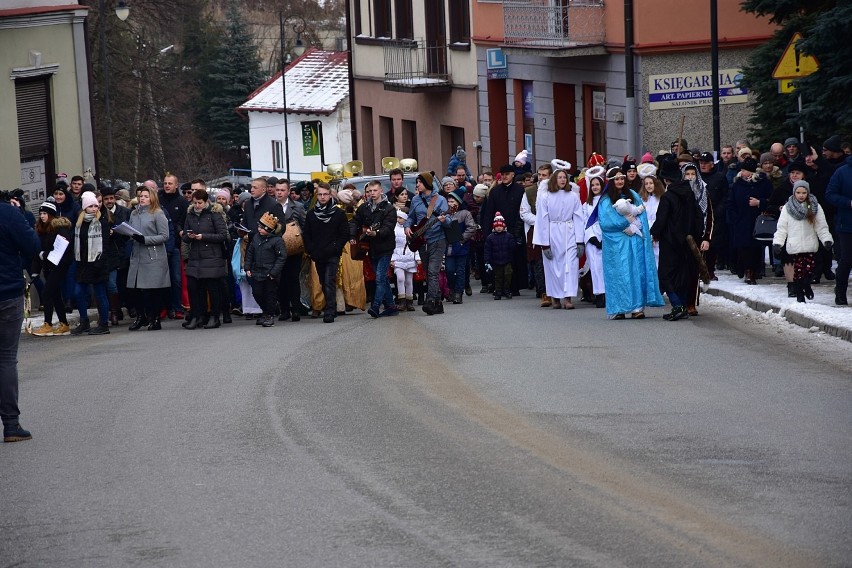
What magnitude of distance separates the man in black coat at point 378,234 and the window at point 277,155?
2152 inches

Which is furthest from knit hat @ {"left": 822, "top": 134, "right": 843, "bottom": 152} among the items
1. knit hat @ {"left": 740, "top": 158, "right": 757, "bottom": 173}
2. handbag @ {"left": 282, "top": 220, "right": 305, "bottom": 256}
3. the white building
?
the white building

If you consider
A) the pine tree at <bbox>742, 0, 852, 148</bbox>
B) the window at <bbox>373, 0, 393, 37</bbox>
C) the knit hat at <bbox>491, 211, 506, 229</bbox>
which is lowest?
the knit hat at <bbox>491, 211, 506, 229</bbox>

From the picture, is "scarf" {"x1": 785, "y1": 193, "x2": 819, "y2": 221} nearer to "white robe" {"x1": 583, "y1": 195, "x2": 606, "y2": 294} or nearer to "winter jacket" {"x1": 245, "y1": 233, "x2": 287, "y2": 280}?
"white robe" {"x1": 583, "y1": 195, "x2": 606, "y2": 294}

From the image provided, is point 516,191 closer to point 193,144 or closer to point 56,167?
point 56,167

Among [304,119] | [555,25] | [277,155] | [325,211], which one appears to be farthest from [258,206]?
[277,155]

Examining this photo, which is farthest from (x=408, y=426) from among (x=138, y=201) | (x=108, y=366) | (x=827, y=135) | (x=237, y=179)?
(x=237, y=179)

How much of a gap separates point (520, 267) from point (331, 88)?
5118cm

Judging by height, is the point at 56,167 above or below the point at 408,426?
above

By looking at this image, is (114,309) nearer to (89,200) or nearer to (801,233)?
(89,200)

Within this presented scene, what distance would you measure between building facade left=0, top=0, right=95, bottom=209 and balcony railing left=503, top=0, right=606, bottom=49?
1018cm

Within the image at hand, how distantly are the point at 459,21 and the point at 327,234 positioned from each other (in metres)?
23.5

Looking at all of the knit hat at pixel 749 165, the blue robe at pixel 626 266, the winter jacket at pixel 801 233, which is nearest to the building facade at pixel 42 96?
the knit hat at pixel 749 165

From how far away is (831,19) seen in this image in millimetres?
19750

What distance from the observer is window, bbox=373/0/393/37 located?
46.6 meters
